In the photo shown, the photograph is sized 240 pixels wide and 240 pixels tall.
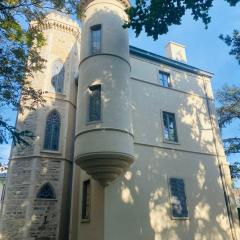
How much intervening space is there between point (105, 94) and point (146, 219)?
220 inches

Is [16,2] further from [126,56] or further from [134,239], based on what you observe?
[134,239]

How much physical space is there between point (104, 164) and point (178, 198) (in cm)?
462

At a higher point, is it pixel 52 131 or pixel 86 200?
pixel 52 131

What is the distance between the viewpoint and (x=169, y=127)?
14.3m

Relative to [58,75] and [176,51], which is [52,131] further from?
[176,51]

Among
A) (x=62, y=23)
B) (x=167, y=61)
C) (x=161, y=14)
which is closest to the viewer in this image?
(x=161, y=14)

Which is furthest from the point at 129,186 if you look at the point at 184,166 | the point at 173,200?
the point at 184,166

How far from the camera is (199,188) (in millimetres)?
13484

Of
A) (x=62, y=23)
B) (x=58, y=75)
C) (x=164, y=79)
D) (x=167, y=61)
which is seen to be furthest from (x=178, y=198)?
(x=62, y=23)

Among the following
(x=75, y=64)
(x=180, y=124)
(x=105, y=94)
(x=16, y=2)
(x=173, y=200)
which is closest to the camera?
(x=16, y=2)

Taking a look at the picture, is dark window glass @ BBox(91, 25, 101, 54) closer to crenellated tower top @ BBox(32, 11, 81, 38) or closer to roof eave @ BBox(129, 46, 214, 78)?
roof eave @ BBox(129, 46, 214, 78)

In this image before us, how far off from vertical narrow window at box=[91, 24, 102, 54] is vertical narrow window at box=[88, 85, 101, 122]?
206 cm

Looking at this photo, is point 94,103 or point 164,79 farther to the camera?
point 164,79

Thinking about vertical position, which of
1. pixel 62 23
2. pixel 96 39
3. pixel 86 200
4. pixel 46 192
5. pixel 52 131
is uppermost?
pixel 62 23
